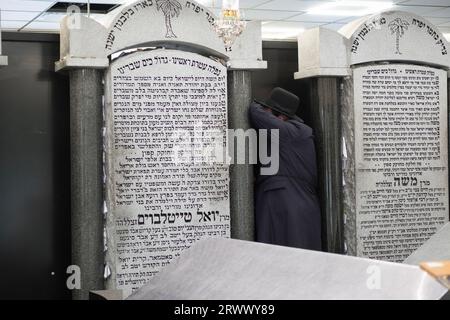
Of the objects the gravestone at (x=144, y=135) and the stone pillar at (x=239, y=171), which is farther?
the stone pillar at (x=239, y=171)

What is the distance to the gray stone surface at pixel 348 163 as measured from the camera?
17.3ft

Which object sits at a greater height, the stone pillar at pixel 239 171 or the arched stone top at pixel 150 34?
the arched stone top at pixel 150 34

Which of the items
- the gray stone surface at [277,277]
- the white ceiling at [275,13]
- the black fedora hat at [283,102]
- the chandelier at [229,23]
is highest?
the white ceiling at [275,13]

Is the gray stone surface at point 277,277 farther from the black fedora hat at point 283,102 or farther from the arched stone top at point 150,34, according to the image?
the black fedora hat at point 283,102

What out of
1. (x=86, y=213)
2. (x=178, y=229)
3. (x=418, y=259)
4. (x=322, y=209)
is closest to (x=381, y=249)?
(x=322, y=209)

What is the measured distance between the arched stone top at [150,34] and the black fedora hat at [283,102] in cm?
22

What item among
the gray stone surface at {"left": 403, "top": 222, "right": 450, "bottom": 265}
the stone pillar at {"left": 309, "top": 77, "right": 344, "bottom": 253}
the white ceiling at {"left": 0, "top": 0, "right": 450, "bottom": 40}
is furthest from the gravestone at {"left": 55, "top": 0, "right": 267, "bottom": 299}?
the white ceiling at {"left": 0, "top": 0, "right": 450, "bottom": 40}

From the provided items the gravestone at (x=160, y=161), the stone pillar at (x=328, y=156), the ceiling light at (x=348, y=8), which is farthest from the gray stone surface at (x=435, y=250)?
the ceiling light at (x=348, y=8)

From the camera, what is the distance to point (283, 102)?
512 centimetres

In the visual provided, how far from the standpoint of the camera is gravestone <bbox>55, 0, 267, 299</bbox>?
462 centimetres

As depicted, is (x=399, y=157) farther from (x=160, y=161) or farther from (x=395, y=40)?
(x=160, y=161)

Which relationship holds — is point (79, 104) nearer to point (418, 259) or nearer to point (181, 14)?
point (181, 14)

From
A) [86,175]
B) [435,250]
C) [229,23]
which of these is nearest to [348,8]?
[229,23]
